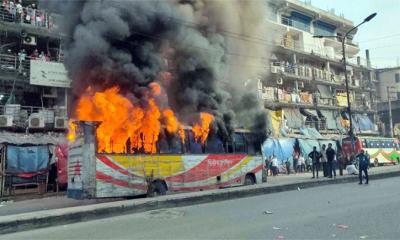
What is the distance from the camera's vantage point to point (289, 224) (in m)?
8.33

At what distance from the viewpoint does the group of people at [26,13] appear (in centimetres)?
2231

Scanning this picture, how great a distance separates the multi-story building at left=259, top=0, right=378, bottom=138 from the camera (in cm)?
3925

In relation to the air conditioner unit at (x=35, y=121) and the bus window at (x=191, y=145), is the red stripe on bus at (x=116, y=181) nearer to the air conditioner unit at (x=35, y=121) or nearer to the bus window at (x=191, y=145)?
the bus window at (x=191, y=145)

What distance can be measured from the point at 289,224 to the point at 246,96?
14757 millimetres

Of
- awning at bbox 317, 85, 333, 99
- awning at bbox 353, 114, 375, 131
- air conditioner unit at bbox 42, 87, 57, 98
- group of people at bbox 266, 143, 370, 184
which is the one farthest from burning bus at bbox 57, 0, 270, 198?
awning at bbox 353, 114, 375, 131

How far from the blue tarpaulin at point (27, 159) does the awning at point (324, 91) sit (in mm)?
Answer: 32481

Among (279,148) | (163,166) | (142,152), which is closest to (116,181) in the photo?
(142,152)

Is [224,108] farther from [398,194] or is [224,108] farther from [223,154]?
[398,194]

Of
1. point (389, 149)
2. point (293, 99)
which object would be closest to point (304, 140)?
point (293, 99)

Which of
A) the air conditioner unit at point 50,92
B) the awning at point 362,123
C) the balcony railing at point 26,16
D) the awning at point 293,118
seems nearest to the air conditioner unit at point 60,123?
the air conditioner unit at point 50,92

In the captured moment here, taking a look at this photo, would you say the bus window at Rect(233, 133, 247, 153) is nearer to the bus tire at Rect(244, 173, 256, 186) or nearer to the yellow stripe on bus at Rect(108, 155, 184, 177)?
the bus tire at Rect(244, 173, 256, 186)

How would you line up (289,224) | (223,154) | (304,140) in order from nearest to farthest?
1. (289,224)
2. (223,154)
3. (304,140)

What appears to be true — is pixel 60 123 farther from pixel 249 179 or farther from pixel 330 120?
pixel 330 120

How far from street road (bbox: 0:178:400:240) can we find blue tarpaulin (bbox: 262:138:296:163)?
19.4 meters
